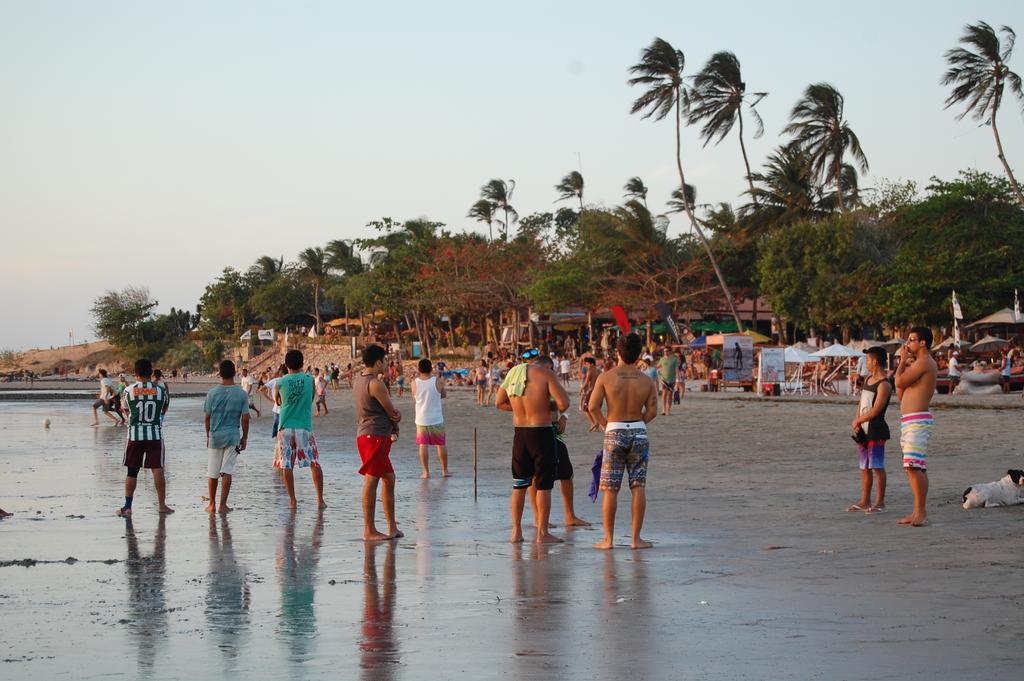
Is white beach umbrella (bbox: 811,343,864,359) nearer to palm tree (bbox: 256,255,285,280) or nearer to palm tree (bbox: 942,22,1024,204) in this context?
palm tree (bbox: 942,22,1024,204)

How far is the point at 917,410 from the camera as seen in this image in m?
10.1

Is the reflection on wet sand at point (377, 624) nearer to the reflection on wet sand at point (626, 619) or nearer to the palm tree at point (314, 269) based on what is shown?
the reflection on wet sand at point (626, 619)

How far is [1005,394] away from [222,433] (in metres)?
25.7

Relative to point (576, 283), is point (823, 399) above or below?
below

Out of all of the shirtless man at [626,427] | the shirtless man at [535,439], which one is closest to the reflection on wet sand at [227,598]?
the shirtless man at [535,439]

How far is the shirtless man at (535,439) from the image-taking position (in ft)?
31.5

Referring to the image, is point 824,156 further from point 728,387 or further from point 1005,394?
point 1005,394

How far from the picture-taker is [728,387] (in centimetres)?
3956

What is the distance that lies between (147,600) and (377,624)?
165 cm

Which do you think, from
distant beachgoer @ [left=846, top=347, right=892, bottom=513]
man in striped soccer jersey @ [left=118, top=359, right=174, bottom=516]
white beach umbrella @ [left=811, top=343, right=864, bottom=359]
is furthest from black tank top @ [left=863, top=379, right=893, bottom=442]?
white beach umbrella @ [left=811, top=343, right=864, bottom=359]

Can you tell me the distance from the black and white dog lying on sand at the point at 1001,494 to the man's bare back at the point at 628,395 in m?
3.49

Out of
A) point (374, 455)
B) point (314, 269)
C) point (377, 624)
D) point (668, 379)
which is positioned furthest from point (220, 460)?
point (314, 269)

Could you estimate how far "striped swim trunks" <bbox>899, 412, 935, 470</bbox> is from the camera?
10000mm

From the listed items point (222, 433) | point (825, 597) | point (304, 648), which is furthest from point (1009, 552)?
point (222, 433)
